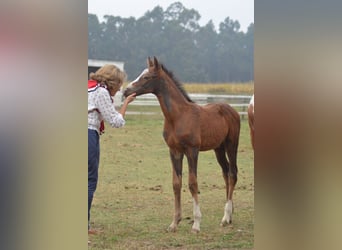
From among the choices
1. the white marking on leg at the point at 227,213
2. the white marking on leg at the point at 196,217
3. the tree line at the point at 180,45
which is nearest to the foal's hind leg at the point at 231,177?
the white marking on leg at the point at 227,213

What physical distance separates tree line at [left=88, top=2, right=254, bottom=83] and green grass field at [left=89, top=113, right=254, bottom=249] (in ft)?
1.21

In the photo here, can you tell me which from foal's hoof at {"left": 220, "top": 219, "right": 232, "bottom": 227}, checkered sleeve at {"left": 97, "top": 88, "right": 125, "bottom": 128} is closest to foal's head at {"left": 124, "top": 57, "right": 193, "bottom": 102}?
checkered sleeve at {"left": 97, "top": 88, "right": 125, "bottom": 128}

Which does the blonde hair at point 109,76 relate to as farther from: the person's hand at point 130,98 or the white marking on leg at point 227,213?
the white marking on leg at point 227,213

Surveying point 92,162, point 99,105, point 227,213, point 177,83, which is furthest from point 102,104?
point 227,213

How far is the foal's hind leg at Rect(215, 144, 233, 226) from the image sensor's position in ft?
9.89

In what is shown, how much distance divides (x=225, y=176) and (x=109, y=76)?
35.5 inches

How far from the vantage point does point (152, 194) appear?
3.09 meters

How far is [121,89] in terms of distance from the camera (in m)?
2.86

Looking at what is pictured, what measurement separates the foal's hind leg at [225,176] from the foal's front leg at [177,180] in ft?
0.81
